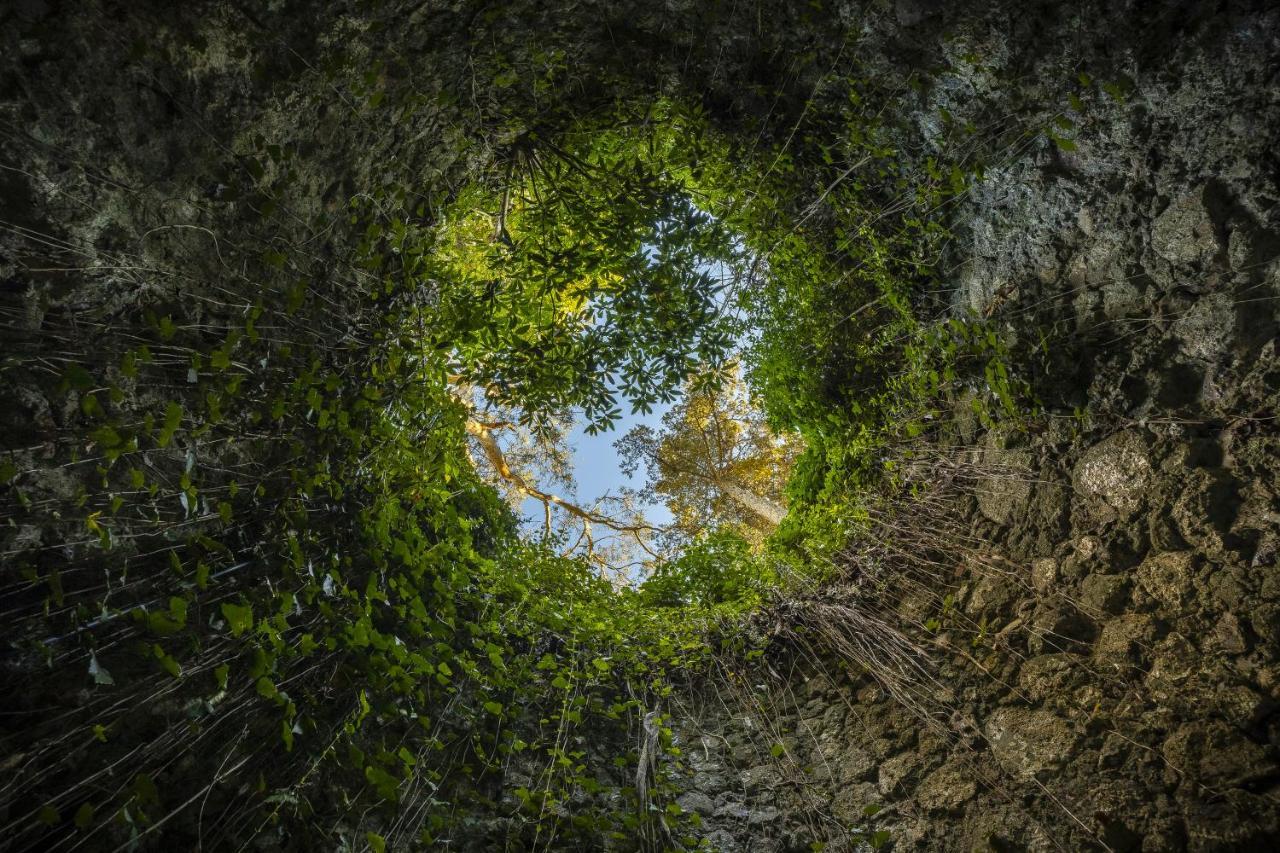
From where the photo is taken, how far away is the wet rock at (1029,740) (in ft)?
8.02

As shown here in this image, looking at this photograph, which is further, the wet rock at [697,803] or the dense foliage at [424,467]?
the wet rock at [697,803]

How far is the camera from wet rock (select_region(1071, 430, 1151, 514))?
276cm

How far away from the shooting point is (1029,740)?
101 inches

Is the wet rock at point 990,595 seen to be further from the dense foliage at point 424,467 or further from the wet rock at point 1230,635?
the dense foliage at point 424,467

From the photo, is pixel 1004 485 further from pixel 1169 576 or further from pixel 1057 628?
pixel 1169 576

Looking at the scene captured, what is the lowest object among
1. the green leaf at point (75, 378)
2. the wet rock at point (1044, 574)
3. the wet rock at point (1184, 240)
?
the wet rock at point (1044, 574)

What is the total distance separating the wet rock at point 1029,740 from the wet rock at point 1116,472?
39.5 inches

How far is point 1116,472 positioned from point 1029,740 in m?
1.28

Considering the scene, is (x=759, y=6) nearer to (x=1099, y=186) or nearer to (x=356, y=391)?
(x=1099, y=186)

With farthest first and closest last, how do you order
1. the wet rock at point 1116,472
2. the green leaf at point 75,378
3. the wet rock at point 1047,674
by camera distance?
the wet rock at point 1116,472, the wet rock at point 1047,674, the green leaf at point 75,378

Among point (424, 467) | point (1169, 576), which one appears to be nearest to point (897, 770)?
point (1169, 576)

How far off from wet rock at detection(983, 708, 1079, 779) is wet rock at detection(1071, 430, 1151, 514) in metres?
1.00

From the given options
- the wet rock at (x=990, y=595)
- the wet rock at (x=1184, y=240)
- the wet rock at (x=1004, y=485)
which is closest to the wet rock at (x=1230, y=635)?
the wet rock at (x=990, y=595)

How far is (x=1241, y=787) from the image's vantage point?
6.28ft
